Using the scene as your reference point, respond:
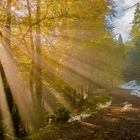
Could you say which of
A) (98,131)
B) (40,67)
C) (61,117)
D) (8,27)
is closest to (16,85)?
(40,67)

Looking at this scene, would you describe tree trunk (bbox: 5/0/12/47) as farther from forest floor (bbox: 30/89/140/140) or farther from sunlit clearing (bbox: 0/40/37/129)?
forest floor (bbox: 30/89/140/140)

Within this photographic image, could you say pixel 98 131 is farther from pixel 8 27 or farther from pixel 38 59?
pixel 8 27

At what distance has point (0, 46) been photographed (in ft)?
48.9

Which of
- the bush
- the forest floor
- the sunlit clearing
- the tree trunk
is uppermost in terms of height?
the tree trunk

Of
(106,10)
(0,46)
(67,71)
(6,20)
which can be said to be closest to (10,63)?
(0,46)

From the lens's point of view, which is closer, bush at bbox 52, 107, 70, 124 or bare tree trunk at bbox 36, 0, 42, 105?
bare tree trunk at bbox 36, 0, 42, 105

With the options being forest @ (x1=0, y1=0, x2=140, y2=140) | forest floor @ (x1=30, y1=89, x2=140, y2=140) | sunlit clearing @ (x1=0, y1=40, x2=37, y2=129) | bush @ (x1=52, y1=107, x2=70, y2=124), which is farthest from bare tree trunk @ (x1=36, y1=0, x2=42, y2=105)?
forest floor @ (x1=30, y1=89, x2=140, y2=140)

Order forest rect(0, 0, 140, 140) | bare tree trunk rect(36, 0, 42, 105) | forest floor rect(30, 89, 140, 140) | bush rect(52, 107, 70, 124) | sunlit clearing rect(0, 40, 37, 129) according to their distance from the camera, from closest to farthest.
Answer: forest floor rect(30, 89, 140, 140) → forest rect(0, 0, 140, 140) → sunlit clearing rect(0, 40, 37, 129) → bare tree trunk rect(36, 0, 42, 105) → bush rect(52, 107, 70, 124)

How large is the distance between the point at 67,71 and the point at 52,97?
2676mm

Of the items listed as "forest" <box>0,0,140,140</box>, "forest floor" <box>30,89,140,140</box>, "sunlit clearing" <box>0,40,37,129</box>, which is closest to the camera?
"forest floor" <box>30,89,140,140</box>

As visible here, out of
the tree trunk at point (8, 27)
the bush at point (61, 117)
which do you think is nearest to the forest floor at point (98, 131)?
the bush at point (61, 117)

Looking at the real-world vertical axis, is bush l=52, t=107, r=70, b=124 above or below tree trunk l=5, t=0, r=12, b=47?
below

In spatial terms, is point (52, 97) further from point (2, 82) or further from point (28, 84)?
point (2, 82)

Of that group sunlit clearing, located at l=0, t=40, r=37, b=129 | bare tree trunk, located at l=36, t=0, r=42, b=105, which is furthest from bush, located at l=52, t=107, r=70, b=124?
bare tree trunk, located at l=36, t=0, r=42, b=105
